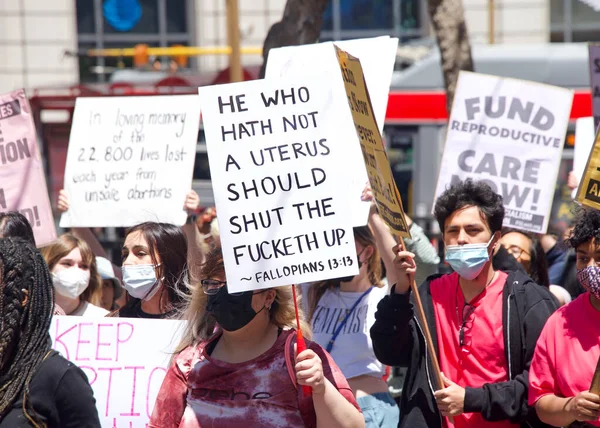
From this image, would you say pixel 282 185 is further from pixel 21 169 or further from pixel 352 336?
pixel 21 169

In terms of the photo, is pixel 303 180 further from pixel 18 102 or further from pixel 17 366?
pixel 18 102

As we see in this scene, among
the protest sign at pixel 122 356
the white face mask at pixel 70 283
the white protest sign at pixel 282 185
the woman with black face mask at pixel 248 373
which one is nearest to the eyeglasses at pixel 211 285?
the woman with black face mask at pixel 248 373

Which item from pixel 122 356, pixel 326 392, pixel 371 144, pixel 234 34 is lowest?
pixel 122 356

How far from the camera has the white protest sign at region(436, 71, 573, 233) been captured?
5.57m

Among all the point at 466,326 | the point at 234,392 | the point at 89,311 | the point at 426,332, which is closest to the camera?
the point at 234,392

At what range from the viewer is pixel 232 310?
10.8 feet

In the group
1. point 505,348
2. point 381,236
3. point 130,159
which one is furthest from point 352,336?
point 130,159

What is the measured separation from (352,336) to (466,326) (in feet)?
3.09

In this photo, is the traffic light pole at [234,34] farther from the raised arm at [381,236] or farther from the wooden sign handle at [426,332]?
the wooden sign handle at [426,332]

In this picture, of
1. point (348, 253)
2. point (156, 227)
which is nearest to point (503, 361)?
point (348, 253)

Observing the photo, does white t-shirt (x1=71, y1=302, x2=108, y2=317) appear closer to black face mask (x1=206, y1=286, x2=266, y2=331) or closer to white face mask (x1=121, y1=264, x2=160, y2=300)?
white face mask (x1=121, y1=264, x2=160, y2=300)

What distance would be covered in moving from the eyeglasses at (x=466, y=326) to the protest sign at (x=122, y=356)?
42.0 inches

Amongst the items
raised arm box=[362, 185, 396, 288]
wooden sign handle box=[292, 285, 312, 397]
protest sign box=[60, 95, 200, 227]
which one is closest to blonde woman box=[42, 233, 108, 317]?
protest sign box=[60, 95, 200, 227]

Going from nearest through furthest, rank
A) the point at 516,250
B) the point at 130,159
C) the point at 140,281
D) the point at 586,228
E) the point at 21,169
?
the point at 586,228, the point at 140,281, the point at 516,250, the point at 21,169, the point at 130,159
